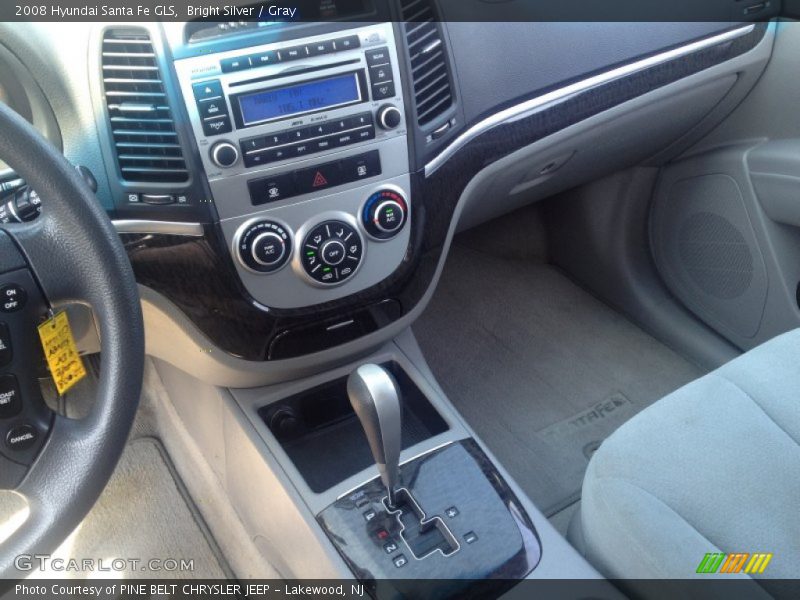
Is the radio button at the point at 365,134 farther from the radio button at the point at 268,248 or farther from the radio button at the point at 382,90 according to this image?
the radio button at the point at 268,248

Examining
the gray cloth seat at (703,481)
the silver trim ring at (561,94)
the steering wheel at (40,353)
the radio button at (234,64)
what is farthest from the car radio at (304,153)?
the gray cloth seat at (703,481)

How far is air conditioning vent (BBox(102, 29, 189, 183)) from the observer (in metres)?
1.00

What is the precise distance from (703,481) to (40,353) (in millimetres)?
755

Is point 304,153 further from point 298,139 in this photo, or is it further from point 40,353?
point 40,353

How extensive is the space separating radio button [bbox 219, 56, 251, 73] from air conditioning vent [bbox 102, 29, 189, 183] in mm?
79

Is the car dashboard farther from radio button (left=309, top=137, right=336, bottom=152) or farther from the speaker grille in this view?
the speaker grille

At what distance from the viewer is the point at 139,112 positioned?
3.39ft

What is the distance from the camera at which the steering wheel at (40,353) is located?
812 millimetres

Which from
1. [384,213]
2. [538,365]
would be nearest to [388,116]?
[384,213]

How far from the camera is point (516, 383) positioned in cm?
187

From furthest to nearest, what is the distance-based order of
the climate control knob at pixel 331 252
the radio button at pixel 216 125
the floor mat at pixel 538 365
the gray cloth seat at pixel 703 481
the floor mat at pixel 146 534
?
the floor mat at pixel 538 365, the floor mat at pixel 146 534, the climate control knob at pixel 331 252, the radio button at pixel 216 125, the gray cloth seat at pixel 703 481

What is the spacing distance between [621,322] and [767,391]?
936mm

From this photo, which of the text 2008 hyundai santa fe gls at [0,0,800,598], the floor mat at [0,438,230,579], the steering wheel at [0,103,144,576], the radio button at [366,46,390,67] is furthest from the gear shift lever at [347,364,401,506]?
the floor mat at [0,438,230,579]

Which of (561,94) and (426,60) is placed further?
(561,94)
